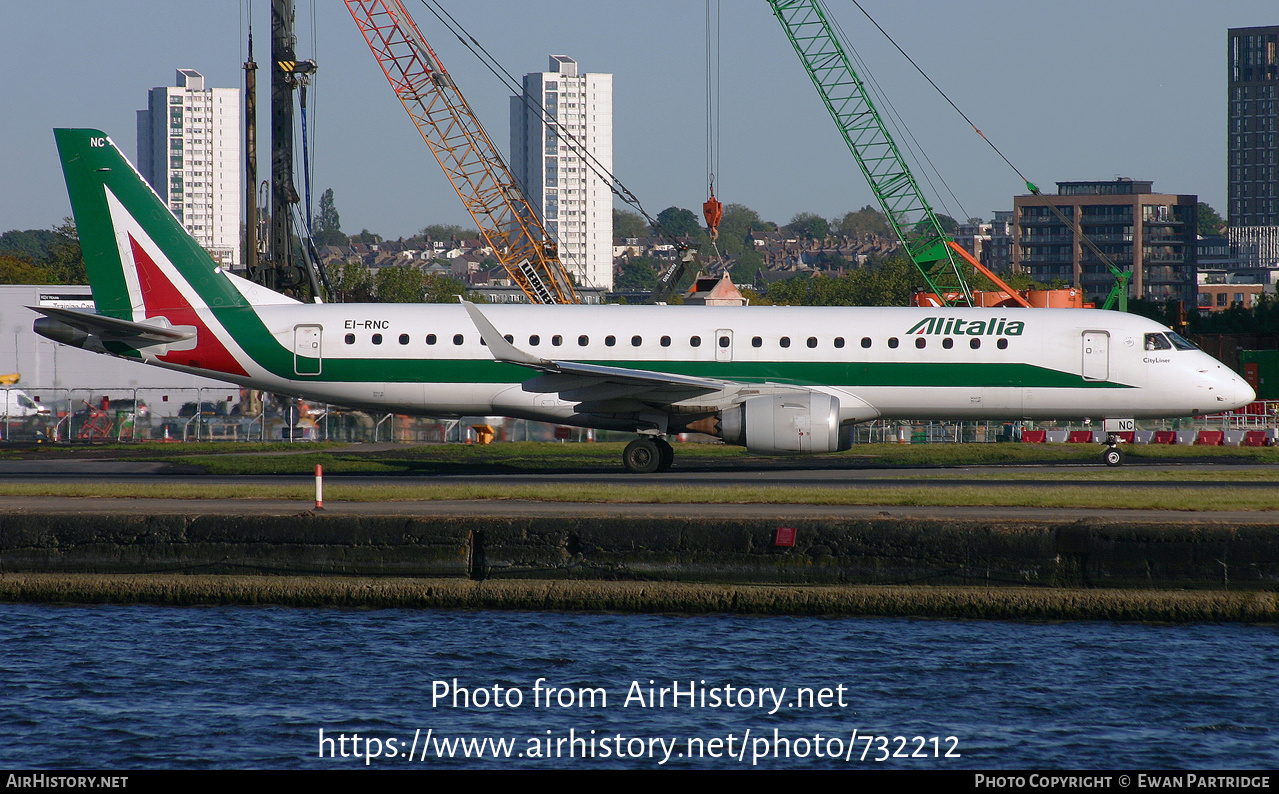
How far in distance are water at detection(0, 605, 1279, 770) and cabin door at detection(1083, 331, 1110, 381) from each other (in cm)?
1377

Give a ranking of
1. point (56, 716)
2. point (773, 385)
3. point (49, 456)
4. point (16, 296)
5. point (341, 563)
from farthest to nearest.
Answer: point (16, 296) < point (49, 456) < point (773, 385) < point (341, 563) < point (56, 716)

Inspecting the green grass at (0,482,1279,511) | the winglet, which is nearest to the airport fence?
the winglet

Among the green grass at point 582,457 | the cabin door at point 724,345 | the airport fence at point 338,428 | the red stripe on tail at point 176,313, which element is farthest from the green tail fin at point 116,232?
the airport fence at point 338,428

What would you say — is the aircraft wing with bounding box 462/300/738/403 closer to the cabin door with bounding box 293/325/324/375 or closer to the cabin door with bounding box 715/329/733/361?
the cabin door with bounding box 715/329/733/361

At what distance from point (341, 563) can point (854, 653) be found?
793 centimetres

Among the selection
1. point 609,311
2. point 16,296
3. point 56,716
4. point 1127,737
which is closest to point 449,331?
point 609,311

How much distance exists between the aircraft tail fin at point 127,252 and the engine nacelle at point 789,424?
12907 mm

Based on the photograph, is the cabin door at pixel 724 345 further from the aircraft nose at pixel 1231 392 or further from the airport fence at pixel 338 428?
the airport fence at pixel 338 428

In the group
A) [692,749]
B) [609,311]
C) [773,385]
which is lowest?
[692,749]

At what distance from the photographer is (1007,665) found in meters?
15.4

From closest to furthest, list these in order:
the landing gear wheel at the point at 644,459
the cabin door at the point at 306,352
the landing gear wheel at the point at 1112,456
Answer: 1. the cabin door at the point at 306,352
2. the landing gear wheel at the point at 644,459
3. the landing gear wheel at the point at 1112,456

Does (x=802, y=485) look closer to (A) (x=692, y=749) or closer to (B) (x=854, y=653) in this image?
(B) (x=854, y=653)

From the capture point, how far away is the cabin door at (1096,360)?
29844mm

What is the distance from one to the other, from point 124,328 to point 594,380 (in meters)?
11.3
